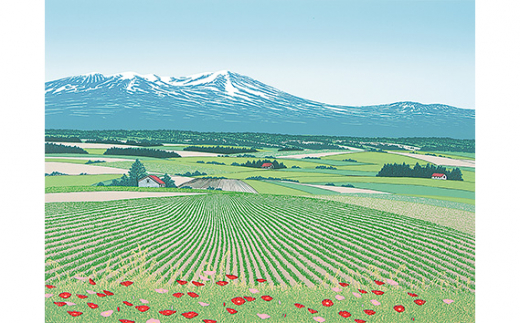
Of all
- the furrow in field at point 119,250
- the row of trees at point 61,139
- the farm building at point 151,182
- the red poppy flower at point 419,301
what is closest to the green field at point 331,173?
the farm building at point 151,182

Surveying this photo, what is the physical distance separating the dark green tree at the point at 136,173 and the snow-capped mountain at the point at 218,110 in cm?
111

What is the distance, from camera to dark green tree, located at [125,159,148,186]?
865 cm

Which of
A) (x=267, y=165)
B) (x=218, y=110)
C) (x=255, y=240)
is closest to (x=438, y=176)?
(x=267, y=165)

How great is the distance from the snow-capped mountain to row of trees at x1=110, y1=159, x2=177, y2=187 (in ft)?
3.70

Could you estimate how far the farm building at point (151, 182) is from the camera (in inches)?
346

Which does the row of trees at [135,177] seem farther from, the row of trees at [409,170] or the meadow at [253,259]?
the row of trees at [409,170]

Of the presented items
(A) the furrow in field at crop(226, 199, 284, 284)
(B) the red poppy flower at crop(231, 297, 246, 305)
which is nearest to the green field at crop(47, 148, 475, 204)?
(A) the furrow in field at crop(226, 199, 284, 284)

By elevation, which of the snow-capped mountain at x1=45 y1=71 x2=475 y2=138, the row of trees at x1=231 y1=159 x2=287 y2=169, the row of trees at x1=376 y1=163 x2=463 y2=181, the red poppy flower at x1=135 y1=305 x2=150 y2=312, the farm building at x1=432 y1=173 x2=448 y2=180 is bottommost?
the red poppy flower at x1=135 y1=305 x2=150 y2=312

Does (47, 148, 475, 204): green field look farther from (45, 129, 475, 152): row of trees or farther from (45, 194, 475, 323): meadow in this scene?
(45, 194, 475, 323): meadow

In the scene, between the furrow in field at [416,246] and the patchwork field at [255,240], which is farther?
the furrow in field at [416,246]

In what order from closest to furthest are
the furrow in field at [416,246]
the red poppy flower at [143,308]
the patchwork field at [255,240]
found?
the red poppy flower at [143,308] → the patchwork field at [255,240] → the furrow in field at [416,246]

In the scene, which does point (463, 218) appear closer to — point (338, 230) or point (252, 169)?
point (338, 230)

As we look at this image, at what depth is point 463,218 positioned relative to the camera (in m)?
8.08

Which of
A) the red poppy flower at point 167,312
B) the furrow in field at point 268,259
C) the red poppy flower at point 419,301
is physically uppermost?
the furrow in field at point 268,259
